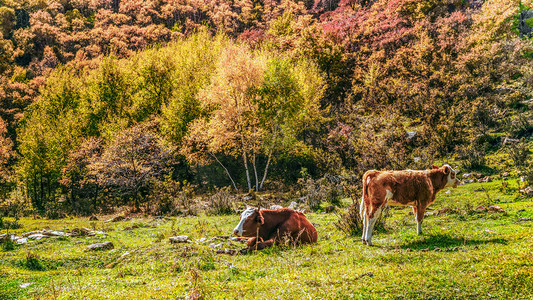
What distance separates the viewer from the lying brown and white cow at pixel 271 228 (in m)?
9.61

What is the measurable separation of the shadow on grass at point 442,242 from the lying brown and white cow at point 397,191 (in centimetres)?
71

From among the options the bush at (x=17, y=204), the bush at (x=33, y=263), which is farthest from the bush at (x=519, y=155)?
the bush at (x=17, y=204)

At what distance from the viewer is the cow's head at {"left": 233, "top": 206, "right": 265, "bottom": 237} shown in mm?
9602

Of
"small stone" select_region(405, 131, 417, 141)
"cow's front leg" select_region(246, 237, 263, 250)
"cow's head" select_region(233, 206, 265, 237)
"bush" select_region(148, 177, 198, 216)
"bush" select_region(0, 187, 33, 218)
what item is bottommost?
"bush" select_region(0, 187, 33, 218)

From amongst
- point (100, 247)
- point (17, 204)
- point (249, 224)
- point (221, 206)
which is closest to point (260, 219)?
point (249, 224)

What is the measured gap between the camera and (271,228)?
10.1 m

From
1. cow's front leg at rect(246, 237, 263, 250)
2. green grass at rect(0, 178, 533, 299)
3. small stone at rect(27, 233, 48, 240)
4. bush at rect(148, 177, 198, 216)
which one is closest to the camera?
green grass at rect(0, 178, 533, 299)

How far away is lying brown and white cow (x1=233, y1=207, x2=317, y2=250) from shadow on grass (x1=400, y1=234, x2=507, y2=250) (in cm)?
297

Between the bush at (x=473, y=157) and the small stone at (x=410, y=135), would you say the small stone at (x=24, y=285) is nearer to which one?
the bush at (x=473, y=157)

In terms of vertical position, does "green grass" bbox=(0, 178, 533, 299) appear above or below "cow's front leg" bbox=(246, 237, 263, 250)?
above

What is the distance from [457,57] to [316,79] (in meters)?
14.5

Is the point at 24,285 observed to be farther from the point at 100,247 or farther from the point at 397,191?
the point at 397,191

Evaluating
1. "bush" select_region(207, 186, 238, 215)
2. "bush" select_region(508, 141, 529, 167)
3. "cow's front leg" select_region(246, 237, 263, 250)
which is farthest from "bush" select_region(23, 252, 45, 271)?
"bush" select_region(508, 141, 529, 167)

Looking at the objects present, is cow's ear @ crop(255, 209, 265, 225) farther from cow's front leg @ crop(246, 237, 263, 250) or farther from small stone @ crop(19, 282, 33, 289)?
small stone @ crop(19, 282, 33, 289)
